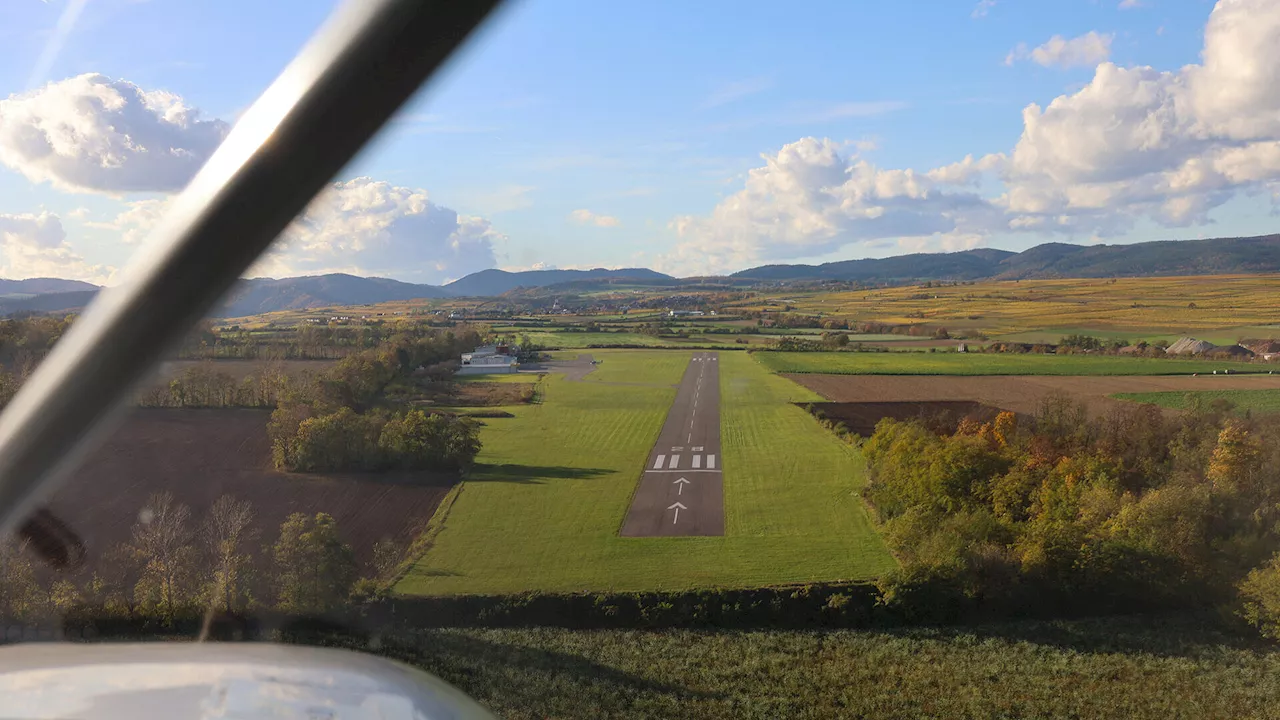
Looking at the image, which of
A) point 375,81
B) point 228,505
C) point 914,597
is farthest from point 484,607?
point 375,81

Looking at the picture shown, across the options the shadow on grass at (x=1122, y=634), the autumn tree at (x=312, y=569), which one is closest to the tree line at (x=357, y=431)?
the autumn tree at (x=312, y=569)

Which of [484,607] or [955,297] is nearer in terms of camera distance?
[484,607]

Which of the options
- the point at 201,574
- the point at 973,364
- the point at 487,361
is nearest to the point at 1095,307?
the point at 973,364

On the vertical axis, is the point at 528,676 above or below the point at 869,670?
above

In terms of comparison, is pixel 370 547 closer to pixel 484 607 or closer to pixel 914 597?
pixel 484 607

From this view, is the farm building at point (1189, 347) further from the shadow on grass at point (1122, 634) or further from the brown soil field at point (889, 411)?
the shadow on grass at point (1122, 634)

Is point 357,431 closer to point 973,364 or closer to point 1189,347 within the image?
point 973,364
